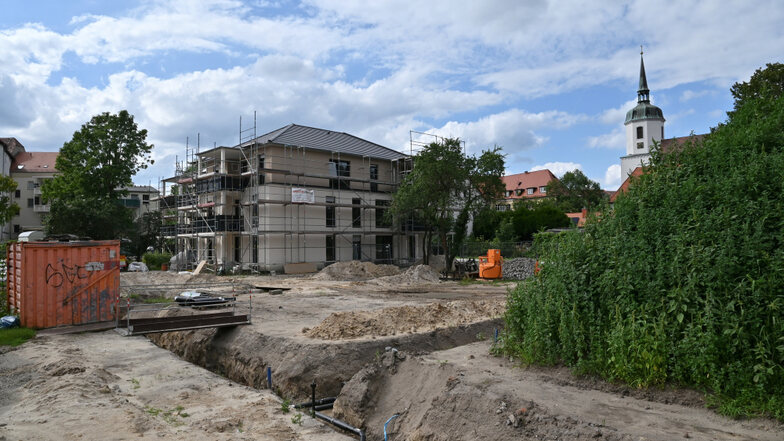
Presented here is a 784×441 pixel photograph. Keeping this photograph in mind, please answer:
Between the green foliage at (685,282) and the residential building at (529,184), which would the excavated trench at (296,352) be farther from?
the residential building at (529,184)

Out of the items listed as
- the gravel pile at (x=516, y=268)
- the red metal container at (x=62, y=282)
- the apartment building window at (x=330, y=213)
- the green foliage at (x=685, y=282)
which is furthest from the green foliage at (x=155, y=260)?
the green foliage at (x=685, y=282)

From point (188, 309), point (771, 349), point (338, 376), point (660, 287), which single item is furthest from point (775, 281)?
point (188, 309)

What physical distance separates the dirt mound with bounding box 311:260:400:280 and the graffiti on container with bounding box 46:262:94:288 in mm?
17538

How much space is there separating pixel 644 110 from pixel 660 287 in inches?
2925

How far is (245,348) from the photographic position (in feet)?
39.4

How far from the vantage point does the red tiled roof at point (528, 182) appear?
90.6 m

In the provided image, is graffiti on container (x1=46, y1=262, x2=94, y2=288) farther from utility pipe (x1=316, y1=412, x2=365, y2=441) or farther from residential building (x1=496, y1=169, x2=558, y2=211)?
residential building (x1=496, y1=169, x2=558, y2=211)

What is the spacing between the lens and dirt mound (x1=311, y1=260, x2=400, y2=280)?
101ft

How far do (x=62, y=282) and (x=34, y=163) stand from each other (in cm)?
6387

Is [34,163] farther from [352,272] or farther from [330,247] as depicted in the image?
[352,272]

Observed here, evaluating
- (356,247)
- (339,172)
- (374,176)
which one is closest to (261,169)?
(339,172)

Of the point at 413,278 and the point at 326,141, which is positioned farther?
the point at 326,141

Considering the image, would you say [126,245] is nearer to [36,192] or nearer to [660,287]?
[36,192]

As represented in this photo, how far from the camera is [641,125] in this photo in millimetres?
71625
